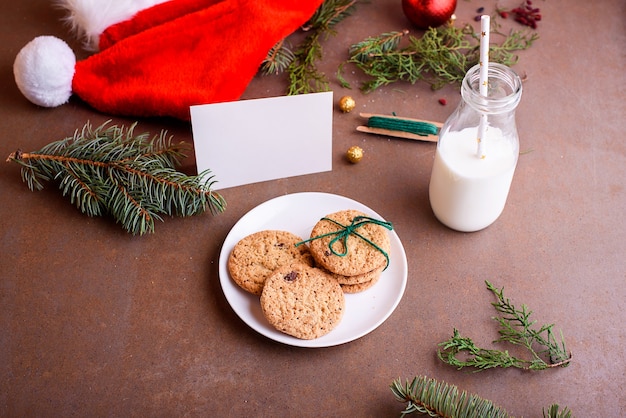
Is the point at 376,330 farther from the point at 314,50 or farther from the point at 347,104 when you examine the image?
the point at 314,50

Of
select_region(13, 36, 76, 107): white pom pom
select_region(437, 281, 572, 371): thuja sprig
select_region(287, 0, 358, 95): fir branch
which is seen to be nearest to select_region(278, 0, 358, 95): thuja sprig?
select_region(287, 0, 358, 95): fir branch

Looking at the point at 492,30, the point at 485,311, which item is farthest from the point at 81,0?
the point at 485,311

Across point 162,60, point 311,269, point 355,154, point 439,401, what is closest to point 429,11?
point 355,154

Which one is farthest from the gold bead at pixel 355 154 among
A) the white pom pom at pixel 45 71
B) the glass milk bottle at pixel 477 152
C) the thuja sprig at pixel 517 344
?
the white pom pom at pixel 45 71

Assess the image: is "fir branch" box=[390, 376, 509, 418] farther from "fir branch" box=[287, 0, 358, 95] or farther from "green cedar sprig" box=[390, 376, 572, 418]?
"fir branch" box=[287, 0, 358, 95]

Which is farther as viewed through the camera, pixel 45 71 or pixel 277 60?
pixel 277 60

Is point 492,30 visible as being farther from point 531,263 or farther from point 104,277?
point 104,277
